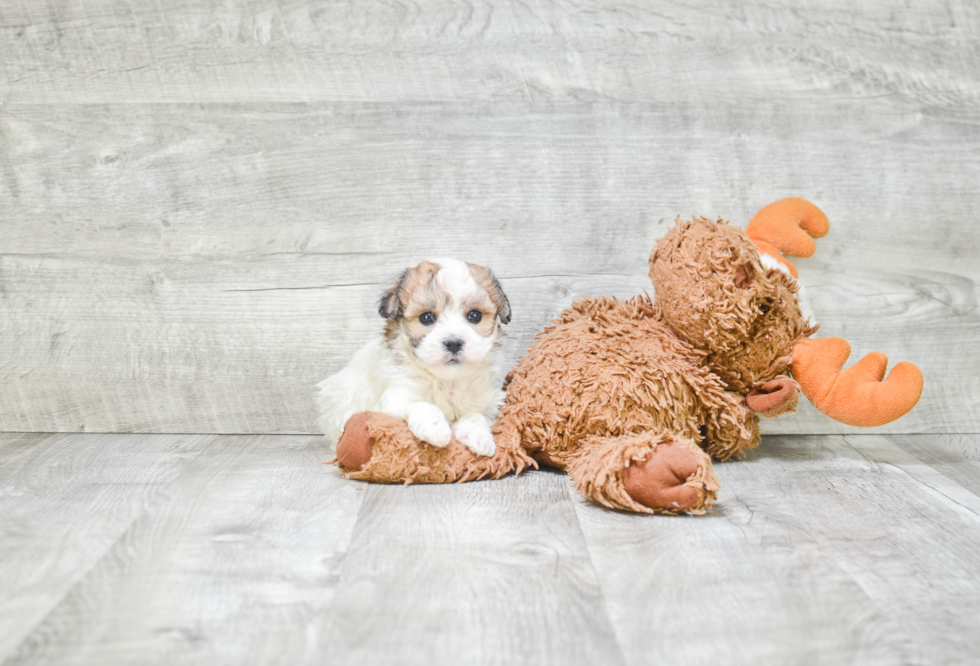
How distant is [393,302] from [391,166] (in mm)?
473

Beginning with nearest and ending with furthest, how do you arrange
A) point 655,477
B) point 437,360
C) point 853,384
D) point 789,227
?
point 655,477 → point 437,360 → point 853,384 → point 789,227

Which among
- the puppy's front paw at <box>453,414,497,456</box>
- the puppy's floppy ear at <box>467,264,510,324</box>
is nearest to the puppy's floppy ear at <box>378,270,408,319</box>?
the puppy's floppy ear at <box>467,264,510,324</box>

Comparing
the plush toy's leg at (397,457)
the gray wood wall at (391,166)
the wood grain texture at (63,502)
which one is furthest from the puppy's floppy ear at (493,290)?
the wood grain texture at (63,502)

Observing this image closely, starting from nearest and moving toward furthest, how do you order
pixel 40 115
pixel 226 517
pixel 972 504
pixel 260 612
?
1. pixel 260 612
2. pixel 226 517
3. pixel 972 504
4. pixel 40 115

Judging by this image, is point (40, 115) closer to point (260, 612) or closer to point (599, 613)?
point (260, 612)

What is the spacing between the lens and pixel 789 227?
1.63 m

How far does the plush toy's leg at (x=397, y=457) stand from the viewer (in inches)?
53.0

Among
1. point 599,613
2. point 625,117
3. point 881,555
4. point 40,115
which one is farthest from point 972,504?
point 40,115

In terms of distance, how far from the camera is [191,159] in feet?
5.56

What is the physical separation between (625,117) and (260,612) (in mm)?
1253

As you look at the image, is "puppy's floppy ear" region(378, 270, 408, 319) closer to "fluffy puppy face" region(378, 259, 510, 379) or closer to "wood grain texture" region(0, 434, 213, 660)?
"fluffy puppy face" region(378, 259, 510, 379)

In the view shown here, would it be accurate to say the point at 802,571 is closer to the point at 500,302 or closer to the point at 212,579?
the point at 500,302

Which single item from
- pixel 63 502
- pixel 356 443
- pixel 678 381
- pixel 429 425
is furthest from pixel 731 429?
pixel 63 502

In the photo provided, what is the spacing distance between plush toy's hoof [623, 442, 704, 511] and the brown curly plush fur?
0.28ft
